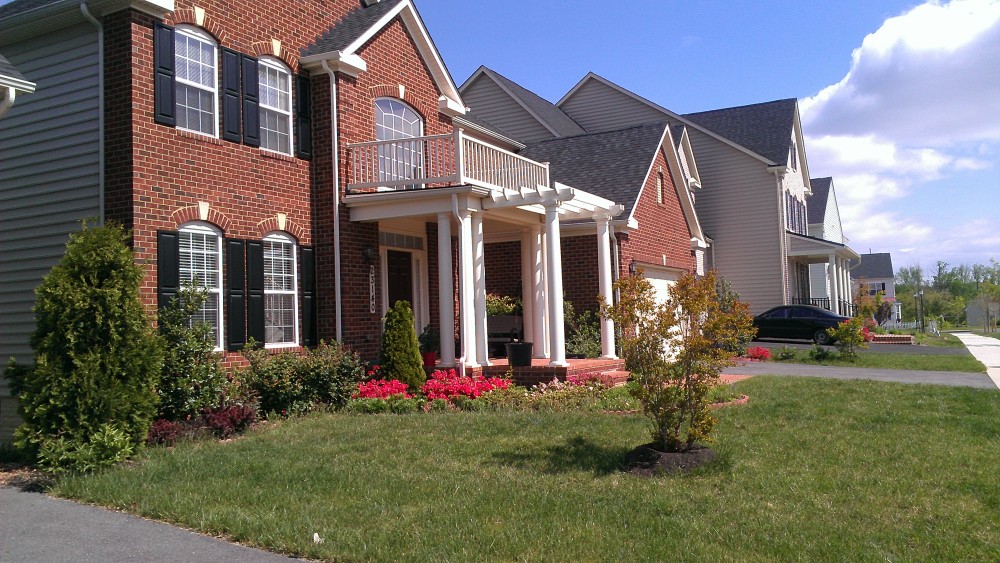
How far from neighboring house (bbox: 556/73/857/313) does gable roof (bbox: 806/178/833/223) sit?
1043cm

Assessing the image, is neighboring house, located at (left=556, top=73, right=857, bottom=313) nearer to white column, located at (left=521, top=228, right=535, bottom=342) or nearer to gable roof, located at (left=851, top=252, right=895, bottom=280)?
white column, located at (left=521, top=228, right=535, bottom=342)

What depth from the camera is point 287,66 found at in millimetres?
12953

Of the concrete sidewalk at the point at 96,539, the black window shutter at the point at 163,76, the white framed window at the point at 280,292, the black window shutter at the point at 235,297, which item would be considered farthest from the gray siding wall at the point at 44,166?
the concrete sidewalk at the point at 96,539

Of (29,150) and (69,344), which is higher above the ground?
(29,150)

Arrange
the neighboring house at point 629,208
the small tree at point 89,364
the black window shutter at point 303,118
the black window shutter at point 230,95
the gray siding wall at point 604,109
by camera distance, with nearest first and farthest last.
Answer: the small tree at point 89,364 → the black window shutter at point 230,95 → the black window shutter at point 303,118 → the neighboring house at point 629,208 → the gray siding wall at point 604,109

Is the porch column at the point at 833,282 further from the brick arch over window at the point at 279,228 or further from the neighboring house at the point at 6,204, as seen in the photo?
the neighboring house at the point at 6,204

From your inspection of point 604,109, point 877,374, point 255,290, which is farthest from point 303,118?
point 604,109

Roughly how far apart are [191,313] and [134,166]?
2092 millimetres

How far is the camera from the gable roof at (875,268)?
7788cm

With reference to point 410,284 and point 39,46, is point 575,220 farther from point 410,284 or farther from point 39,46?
point 39,46

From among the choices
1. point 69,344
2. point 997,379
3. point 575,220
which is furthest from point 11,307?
point 997,379

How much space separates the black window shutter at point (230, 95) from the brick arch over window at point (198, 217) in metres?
1.18

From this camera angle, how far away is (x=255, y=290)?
1187 centimetres

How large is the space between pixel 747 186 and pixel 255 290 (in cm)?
2172
